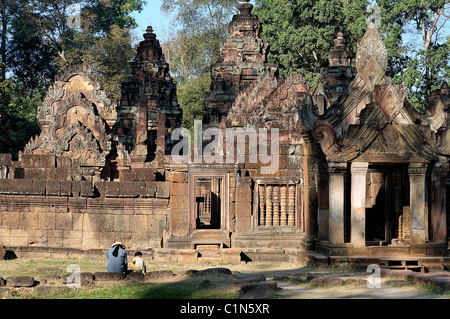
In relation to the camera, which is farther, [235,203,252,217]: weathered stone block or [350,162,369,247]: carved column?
[235,203,252,217]: weathered stone block

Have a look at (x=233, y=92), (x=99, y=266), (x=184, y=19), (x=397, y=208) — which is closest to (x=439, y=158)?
(x=397, y=208)

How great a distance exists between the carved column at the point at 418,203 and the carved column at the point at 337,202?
4.75 ft

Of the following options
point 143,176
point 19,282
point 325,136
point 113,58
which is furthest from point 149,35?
point 19,282

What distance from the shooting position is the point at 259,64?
36781mm

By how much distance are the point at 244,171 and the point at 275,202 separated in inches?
40.1

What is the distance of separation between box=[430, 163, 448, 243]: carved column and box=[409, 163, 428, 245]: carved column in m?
0.23

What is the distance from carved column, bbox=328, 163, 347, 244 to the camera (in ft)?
46.2

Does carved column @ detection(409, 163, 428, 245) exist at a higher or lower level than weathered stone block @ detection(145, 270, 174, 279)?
higher

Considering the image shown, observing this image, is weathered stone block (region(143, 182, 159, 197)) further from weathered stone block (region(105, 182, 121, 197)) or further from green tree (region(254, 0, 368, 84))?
green tree (region(254, 0, 368, 84))

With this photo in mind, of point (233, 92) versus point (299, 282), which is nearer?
point (299, 282)

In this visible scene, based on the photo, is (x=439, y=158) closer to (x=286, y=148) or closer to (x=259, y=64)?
(x=286, y=148)

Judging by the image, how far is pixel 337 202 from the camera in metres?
14.1

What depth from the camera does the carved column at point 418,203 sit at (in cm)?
1423

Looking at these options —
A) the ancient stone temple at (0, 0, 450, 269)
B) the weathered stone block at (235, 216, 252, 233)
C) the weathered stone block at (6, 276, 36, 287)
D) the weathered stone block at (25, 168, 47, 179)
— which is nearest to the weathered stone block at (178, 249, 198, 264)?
the ancient stone temple at (0, 0, 450, 269)
